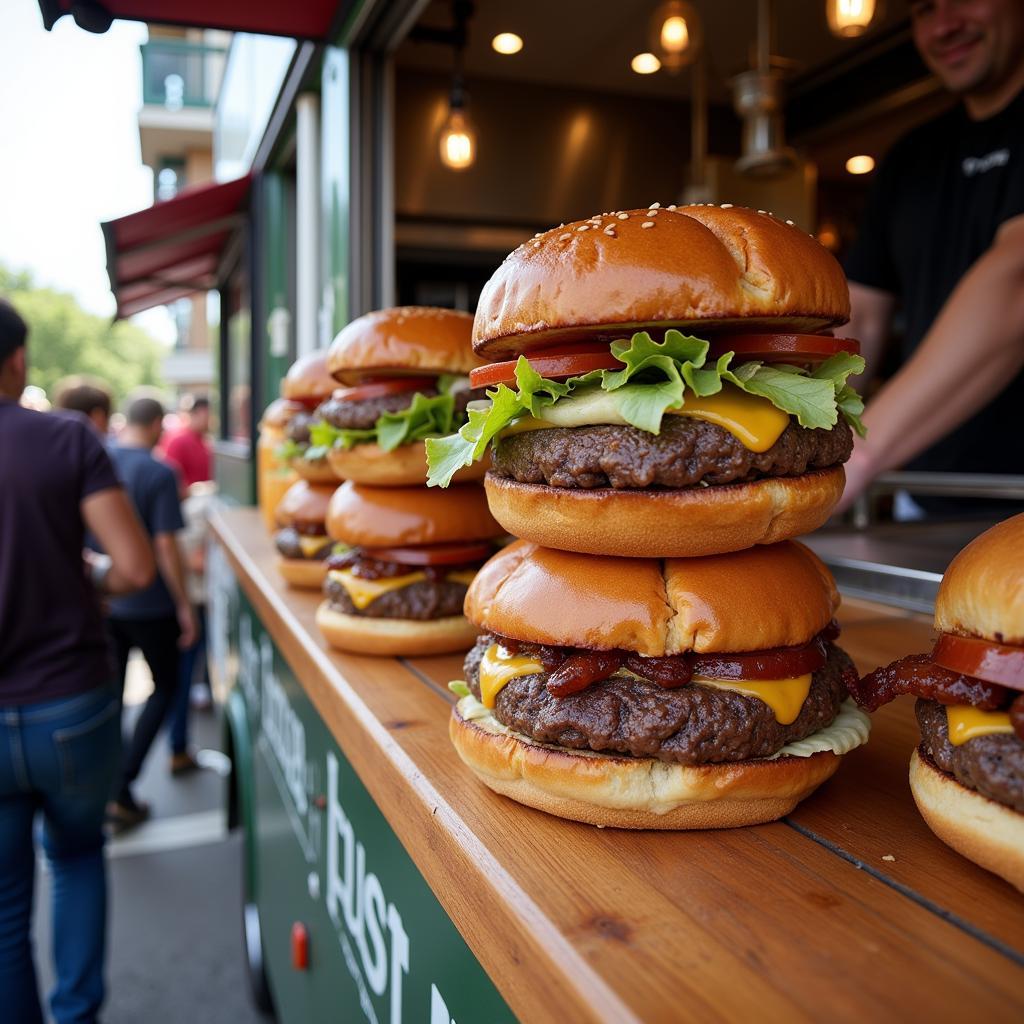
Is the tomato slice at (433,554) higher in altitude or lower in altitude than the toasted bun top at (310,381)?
lower

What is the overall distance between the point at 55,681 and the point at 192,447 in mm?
7118

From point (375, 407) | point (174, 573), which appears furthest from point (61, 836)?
point (174, 573)

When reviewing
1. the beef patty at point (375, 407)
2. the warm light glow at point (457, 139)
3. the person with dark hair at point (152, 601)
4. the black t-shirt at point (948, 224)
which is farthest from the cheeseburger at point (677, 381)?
the person with dark hair at point (152, 601)

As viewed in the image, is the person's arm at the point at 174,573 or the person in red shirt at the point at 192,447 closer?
the person's arm at the point at 174,573

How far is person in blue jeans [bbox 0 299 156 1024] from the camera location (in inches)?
115

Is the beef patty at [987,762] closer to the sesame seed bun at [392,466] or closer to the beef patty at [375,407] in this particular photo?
the sesame seed bun at [392,466]

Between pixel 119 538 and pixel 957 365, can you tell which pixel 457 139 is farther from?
pixel 957 365

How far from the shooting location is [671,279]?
1.07 meters

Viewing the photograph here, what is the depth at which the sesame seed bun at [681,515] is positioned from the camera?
3.60ft

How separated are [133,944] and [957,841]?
4.31 metres

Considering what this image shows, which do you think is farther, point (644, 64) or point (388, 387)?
point (644, 64)

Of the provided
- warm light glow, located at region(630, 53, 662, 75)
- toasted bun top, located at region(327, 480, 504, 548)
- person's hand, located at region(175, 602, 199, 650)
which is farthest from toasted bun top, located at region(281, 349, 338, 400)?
warm light glow, located at region(630, 53, 662, 75)

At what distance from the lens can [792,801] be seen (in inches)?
42.7

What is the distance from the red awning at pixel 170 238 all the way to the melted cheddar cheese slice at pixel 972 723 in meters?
6.50
